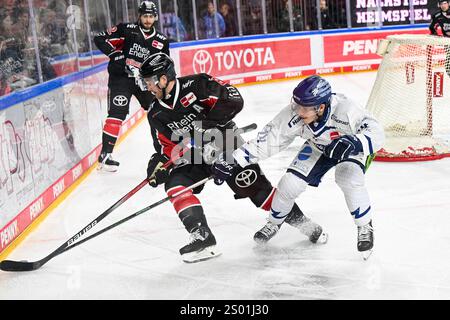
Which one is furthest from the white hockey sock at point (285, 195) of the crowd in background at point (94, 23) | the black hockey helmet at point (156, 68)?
the crowd in background at point (94, 23)

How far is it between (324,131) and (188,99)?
65cm

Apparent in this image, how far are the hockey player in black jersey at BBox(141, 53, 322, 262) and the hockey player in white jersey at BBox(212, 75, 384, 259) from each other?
151 millimetres

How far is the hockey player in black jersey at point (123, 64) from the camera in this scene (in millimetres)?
5469

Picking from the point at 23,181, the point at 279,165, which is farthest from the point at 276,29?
the point at 23,181

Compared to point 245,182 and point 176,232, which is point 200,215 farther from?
point 176,232

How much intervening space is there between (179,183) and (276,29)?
7935 mm

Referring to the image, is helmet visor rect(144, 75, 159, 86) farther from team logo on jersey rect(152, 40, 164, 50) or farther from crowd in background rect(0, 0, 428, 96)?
team logo on jersey rect(152, 40, 164, 50)

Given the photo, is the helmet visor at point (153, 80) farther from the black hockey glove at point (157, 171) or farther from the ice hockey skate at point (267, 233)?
the ice hockey skate at point (267, 233)

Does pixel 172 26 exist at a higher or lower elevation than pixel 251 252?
higher

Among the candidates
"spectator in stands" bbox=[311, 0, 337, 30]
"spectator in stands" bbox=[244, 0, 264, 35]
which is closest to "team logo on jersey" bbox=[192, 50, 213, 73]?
"spectator in stands" bbox=[244, 0, 264, 35]

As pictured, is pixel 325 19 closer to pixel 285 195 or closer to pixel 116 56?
pixel 116 56

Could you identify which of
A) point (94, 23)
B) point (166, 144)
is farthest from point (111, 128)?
point (166, 144)

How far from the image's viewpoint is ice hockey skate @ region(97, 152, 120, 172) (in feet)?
17.8

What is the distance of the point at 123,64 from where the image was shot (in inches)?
219
